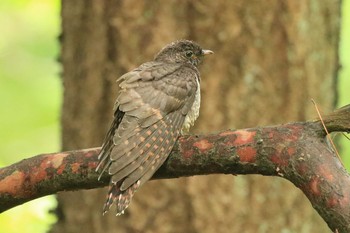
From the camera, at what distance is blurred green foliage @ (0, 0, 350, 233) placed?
1104cm

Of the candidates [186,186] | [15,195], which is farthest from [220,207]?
[15,195]

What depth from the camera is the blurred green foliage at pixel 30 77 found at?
435 inches

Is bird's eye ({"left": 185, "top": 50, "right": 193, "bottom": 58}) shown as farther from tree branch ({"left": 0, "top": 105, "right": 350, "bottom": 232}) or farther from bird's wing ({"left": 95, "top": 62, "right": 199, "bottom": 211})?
tree branch ({"left": 0, "top": 105, "right": 350, "bottom": 232})

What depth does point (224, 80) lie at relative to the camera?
7.16 metres

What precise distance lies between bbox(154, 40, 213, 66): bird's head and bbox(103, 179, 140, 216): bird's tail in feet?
6.81

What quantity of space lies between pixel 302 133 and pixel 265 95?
10.2ft

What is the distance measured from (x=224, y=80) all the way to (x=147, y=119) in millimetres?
2136

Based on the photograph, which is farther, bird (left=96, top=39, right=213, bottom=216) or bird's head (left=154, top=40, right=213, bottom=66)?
bird's head (left=154, top=40, right=213, bottom=66)

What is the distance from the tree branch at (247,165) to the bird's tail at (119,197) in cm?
9

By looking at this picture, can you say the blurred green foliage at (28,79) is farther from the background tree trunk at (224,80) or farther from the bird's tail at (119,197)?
the bird's tail at (119,197)

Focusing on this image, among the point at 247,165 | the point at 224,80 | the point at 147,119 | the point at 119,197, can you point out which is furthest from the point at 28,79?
the point at 247,165

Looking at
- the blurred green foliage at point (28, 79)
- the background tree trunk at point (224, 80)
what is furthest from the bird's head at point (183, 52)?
the blurred green foliage at point (28, 79)

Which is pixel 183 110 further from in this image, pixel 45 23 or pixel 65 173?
pixel 45 23

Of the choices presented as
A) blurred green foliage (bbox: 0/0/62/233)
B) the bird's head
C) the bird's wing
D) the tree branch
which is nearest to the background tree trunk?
the bird's head
